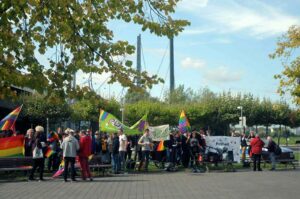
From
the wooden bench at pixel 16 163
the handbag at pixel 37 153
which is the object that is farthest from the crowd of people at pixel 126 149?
the wooden bench at pixel 16 163

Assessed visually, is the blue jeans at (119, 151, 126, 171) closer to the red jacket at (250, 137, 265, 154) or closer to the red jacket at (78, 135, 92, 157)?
the red jacket at (78, 135, 92, 157)

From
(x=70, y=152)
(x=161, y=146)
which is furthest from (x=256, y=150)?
(x=70, y=152)

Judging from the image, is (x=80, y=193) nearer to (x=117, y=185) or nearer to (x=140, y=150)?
(x=117, y=185)

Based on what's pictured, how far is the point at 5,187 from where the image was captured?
15.9 metres

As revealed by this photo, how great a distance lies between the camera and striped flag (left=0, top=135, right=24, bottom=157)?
2030cm

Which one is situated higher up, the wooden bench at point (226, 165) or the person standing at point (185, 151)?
the person standing at point (185, 151)

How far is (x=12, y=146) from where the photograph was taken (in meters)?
20.6

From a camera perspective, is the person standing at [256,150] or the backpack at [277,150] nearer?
the person standing at [256,150]

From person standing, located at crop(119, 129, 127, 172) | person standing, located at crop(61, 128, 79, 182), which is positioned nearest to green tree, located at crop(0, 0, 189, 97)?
person standing, located at crop(61, 128, 79, 182)

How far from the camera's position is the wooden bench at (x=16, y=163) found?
62.5ft

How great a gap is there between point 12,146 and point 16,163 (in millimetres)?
1351

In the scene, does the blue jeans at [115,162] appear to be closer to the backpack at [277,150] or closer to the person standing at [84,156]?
the person standing at [84,156]

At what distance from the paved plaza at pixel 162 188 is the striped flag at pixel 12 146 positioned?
329 centimetres

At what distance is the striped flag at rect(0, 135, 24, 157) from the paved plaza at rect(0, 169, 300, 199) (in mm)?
3292
